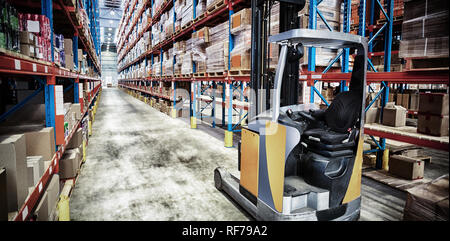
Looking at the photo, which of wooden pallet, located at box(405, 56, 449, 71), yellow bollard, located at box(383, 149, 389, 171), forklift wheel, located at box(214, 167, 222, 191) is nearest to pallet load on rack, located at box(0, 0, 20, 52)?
forklift wheel, located at box(214, 167, 222, 191)

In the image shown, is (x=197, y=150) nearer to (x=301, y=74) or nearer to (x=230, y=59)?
(x=230, y=59)

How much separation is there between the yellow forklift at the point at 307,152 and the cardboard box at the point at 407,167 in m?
2.12

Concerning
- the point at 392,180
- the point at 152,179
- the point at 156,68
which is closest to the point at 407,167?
the point at 392,180

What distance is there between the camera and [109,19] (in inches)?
1630

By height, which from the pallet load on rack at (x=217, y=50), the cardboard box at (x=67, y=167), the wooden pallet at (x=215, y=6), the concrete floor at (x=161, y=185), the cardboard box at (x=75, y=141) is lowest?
the concrete floor at (x=161, y=185)

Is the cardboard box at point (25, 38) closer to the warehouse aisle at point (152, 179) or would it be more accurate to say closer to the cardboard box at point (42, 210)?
the cardboard box at point (42, 210)

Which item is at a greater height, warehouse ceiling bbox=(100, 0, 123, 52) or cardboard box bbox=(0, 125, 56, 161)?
warehouse ceiling bbox=(100, 0, 123, 52)

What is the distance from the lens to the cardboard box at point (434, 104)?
2.65m

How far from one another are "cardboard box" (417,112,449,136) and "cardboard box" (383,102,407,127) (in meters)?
0.74

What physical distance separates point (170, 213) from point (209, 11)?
551cm

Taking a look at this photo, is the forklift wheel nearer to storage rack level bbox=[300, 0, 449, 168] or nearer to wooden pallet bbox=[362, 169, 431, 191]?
storage rack level bbox=[300, 0, 449, 168]

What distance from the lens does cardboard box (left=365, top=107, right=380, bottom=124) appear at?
164 inches

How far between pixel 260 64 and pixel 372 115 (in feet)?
7.19

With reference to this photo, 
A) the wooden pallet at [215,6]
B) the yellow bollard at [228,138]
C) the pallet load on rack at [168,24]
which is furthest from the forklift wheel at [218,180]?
the pallet load on rack at [168,24]
